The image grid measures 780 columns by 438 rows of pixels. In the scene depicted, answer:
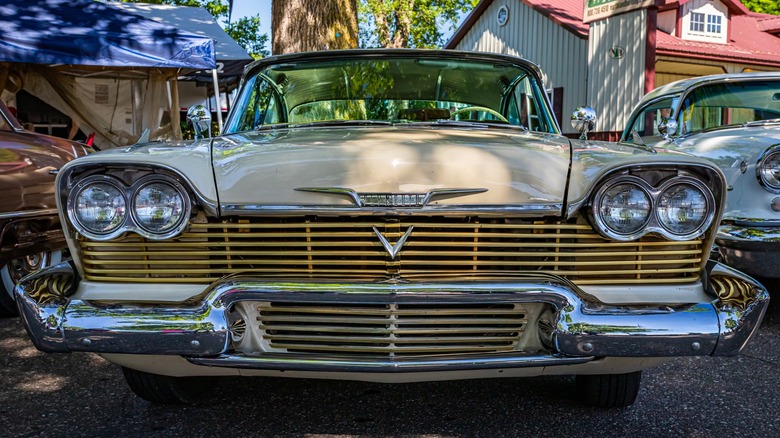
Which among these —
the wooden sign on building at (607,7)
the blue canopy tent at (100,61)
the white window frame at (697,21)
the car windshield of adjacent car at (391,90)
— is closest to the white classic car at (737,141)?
the car windshield of adjacent car at (391,90)

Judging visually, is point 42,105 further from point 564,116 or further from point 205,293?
point 564,116

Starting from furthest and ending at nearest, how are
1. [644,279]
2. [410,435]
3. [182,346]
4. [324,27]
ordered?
1. [324,27]
2. [410,435]
3. [644,279]
4. [182,346]

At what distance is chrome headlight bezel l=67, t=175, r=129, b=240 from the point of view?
85.3 inches

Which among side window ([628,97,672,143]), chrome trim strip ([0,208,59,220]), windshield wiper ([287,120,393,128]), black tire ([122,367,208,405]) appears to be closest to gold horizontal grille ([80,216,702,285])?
black tire ([122,367,208,405])

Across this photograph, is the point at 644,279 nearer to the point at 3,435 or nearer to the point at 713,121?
the point at 3,435

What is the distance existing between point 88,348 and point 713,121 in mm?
4972

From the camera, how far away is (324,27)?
291 inches

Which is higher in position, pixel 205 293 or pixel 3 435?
pixel 205 293

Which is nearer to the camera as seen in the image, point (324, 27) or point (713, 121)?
point (713, 121)

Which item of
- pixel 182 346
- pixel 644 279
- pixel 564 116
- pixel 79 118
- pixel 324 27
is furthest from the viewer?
pixel 564 116

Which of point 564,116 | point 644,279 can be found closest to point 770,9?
point 564,116

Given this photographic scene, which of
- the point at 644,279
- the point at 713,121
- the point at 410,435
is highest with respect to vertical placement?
the point at 713,121

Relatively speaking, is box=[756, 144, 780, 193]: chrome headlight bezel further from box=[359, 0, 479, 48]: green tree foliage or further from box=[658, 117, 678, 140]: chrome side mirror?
box=[359, 0, 479, 48]: green tree foliage

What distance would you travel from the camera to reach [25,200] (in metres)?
3.89
